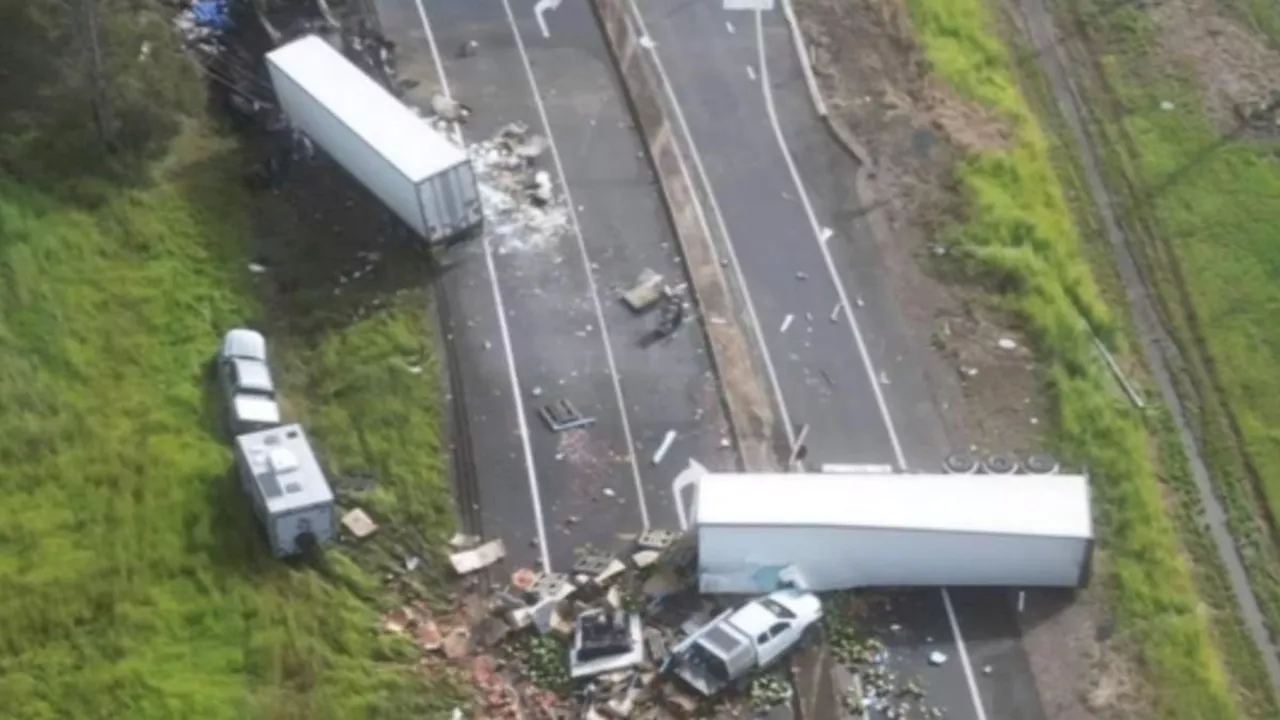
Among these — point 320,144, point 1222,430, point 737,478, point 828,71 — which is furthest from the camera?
point 828,71

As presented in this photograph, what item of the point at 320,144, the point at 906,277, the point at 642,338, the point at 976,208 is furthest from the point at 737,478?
the point at 320,144

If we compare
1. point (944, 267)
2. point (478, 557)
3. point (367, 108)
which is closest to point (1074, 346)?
point (944, 267)

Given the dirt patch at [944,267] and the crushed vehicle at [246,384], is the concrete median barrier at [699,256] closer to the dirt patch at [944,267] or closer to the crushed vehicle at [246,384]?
the dirt patch at [944,267]

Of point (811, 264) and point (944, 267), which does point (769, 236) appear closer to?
Result: point (811, 264)

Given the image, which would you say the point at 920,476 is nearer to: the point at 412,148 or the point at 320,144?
the point at 412,148

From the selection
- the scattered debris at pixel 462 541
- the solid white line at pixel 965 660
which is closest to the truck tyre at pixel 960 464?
the solid white line at pixel 965 660
